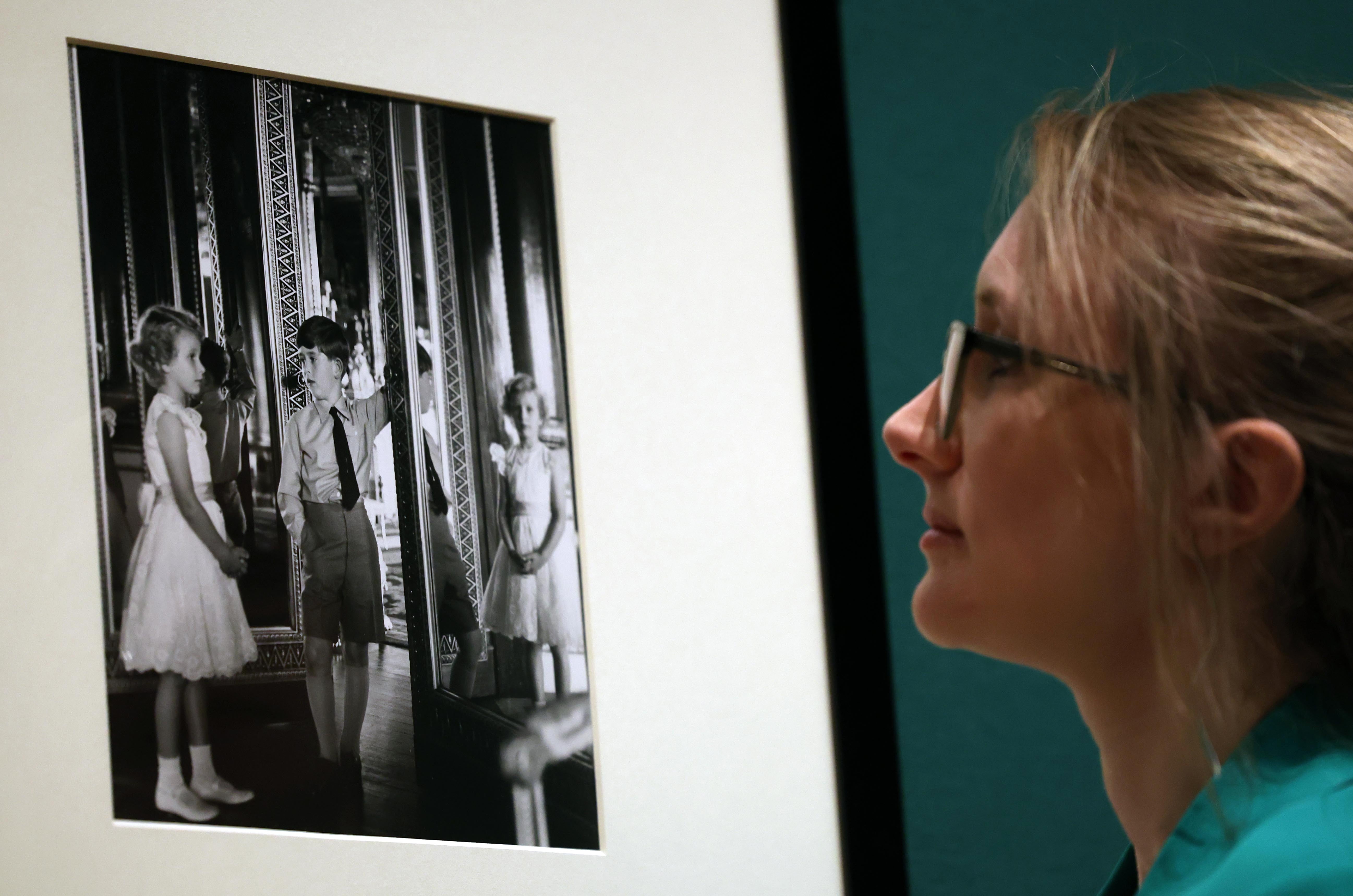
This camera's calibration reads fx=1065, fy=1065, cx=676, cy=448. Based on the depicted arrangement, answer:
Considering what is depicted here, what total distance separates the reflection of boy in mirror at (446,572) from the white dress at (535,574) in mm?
24

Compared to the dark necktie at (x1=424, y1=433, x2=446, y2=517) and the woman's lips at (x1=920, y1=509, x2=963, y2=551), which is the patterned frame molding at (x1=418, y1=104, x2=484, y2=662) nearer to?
the dark necktie at (x1=424, y1=433, x2=446, y2=517)

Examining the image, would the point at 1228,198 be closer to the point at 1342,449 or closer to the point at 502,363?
the point at 1342,449

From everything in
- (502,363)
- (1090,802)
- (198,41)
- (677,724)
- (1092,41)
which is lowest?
(1090,802)

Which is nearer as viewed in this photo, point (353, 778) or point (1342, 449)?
point (1342, 449)

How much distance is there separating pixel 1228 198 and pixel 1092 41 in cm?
95

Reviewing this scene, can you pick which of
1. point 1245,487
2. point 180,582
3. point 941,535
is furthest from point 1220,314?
point 180,582

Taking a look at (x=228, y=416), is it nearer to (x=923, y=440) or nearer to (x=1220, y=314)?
(x=923, y=440)

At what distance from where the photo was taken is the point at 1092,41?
1.38 metres

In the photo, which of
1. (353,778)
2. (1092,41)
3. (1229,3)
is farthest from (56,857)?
(1229,3)

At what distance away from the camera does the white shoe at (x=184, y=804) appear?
811 millimetres

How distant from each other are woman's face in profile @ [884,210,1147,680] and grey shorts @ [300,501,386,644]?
477 millimetres

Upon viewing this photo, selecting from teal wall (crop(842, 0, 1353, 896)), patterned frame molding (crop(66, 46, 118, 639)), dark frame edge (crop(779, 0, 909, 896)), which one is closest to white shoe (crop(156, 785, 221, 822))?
patterned frame molding (crop(66, 46, 118, 639))

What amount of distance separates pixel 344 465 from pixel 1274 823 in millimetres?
708

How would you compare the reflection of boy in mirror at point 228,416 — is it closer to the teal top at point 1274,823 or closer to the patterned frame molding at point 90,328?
the patterned frame molding at point 90,328
